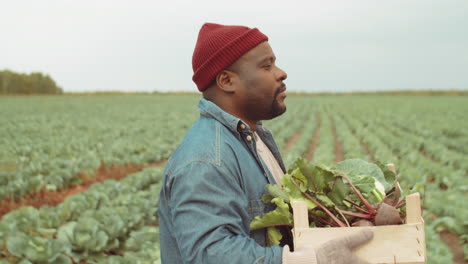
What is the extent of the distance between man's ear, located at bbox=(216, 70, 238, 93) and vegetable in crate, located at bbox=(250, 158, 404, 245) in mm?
421

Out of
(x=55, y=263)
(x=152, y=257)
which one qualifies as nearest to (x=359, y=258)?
(x=152, y=257)

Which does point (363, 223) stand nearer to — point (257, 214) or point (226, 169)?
point (257, 214)

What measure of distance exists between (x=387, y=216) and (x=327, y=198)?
0.78 ft

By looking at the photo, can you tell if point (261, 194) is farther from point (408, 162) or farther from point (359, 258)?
point (408, 162)

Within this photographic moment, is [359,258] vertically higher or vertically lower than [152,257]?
higher

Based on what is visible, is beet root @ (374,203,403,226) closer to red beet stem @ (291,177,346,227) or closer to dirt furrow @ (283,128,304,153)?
red beet stem @ (291,177,346,227)

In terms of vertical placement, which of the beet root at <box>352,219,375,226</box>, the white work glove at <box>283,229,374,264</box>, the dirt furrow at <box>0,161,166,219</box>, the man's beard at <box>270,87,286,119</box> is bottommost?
the dirt furrow at <box>0,161,166,219</box>

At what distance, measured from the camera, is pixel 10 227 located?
16.1 feet

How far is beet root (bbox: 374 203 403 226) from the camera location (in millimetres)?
1556

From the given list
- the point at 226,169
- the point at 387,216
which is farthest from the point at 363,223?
the point at 226,169

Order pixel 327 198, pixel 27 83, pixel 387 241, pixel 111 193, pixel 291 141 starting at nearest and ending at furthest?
pixel 387 241 → pixel 327 198 → pixel 111 193 → pixel 291 141 → pixel 27 83

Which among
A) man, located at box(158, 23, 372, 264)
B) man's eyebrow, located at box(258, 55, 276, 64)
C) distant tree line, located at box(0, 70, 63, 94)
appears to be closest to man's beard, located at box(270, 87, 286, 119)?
man, located at box(158, 23, 372, 264)

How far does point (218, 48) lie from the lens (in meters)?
1.78

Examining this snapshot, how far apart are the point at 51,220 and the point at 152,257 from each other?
6.22ft
